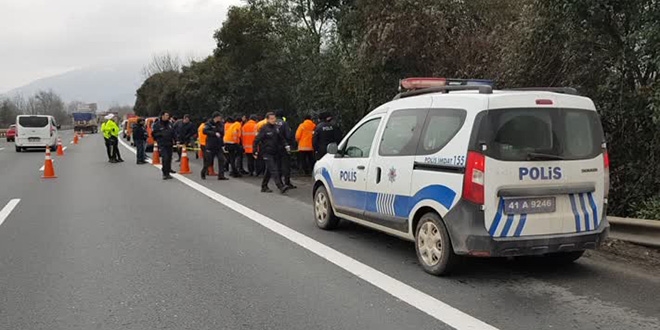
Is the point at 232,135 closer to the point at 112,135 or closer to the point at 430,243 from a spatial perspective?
the point at 112,135

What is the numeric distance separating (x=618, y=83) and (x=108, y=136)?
1729 centimetres

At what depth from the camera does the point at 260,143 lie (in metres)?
12.3

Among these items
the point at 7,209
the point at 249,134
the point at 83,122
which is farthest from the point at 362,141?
the point at 83,122

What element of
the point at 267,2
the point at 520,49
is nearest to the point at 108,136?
the point at 267,2

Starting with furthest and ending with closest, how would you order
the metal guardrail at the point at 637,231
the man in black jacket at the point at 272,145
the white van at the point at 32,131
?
the white van at the point at 32,131
the man in black jacket at the point at 272,145
the metal guardrail at the point at 637,231

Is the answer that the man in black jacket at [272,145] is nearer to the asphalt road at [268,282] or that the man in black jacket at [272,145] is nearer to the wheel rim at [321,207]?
the asphalt road at [268,282]

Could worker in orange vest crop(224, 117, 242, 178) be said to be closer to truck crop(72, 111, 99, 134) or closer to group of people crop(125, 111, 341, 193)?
group of people crop(125, 111, 341, 193)

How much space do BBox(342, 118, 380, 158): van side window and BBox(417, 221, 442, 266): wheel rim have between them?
1.44 metres

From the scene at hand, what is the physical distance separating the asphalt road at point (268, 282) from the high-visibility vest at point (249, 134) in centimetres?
604

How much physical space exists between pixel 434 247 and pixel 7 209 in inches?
320

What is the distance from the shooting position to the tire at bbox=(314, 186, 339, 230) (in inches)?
315

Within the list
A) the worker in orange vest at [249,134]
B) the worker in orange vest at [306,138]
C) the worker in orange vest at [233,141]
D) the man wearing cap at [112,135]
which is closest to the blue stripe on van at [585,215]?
the worker in orange vest at [306,138]

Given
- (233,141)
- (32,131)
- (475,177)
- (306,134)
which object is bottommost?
(32,131)

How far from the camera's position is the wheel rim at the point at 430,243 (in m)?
5.68
